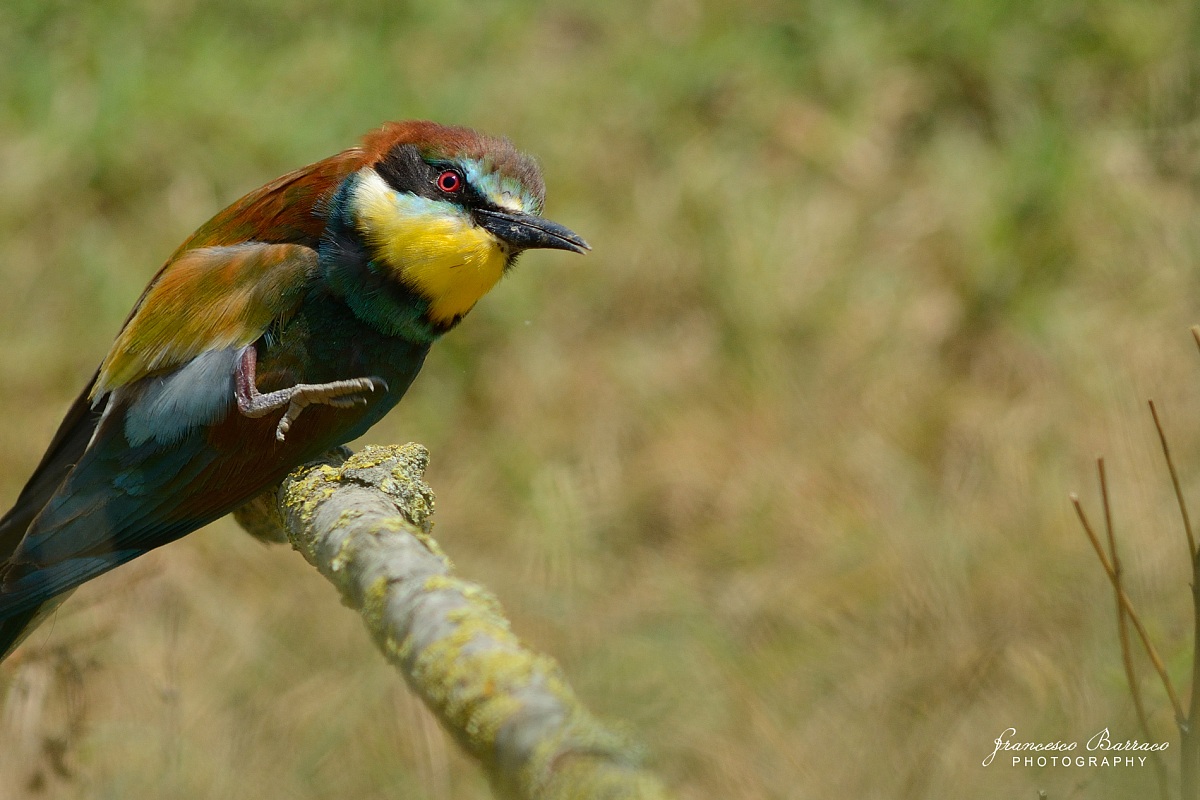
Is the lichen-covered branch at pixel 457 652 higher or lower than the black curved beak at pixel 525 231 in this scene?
lower

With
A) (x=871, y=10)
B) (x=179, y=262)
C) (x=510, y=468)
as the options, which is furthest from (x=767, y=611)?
(x=871, y=10)

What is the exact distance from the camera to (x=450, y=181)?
8.14ft

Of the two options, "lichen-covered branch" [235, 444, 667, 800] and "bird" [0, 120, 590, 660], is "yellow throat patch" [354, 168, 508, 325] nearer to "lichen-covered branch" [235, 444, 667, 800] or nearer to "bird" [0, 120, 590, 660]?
"bird" [0, 120, 590, 660]

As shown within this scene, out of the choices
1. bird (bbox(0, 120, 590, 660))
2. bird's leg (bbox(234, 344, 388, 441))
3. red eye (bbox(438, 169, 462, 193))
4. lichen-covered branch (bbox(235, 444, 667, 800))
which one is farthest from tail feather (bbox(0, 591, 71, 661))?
red eye (bbox(438, 169, 462, 193))

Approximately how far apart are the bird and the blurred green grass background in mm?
730

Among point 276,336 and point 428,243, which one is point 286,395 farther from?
point 428,243

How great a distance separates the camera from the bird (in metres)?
2.40

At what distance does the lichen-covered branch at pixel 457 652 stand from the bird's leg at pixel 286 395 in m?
0.35

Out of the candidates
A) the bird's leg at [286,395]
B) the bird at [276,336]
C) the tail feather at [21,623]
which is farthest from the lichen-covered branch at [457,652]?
the tail feather at [21,623]

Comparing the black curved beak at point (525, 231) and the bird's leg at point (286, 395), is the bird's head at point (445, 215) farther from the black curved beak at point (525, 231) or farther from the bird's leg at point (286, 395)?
the bird's leg at point (286, 395)

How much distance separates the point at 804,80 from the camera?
206 inches

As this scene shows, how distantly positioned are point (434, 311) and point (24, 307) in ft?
9.09

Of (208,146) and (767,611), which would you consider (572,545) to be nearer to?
(767,611)

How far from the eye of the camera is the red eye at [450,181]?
248 centimetres
